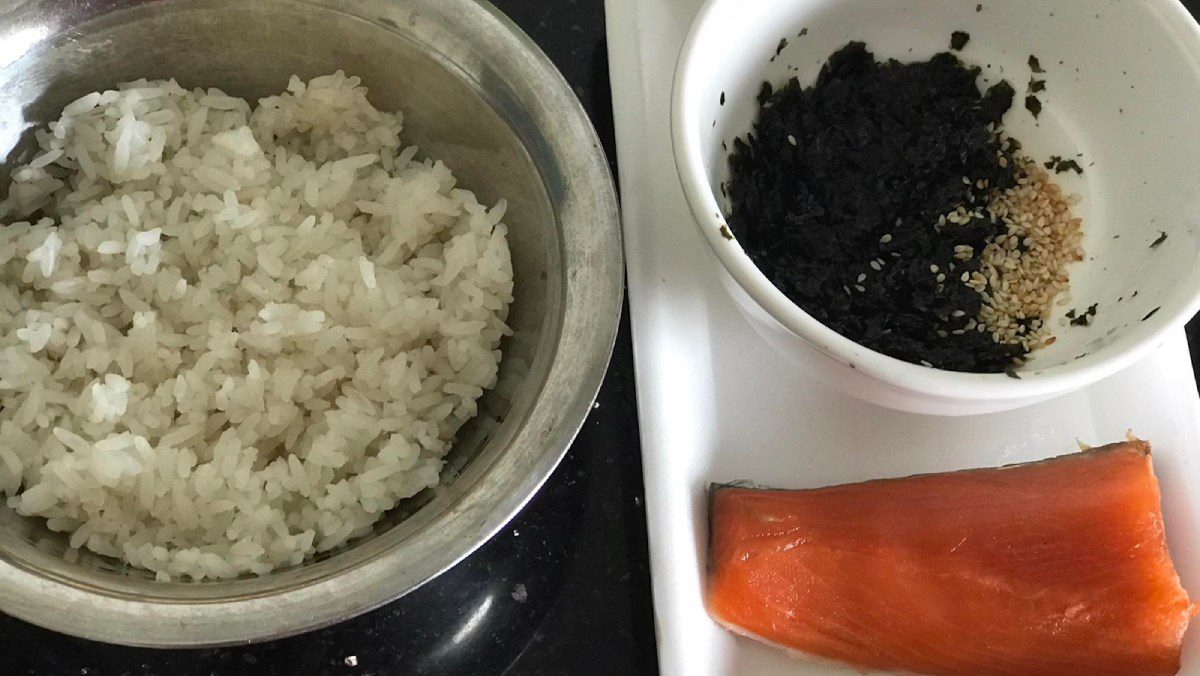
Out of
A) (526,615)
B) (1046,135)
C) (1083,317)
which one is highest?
(1046,135)

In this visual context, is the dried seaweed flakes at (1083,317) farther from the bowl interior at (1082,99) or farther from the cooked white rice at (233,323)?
the cooked white rice at (233,323)

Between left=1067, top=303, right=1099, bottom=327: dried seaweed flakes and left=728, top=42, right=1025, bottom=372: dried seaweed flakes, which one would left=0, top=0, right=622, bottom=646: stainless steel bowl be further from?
left=1067, top=303, right=1099, bottom=327: dried seaweed flakes

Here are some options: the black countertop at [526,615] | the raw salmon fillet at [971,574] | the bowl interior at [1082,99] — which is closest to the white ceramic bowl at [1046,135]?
the bowl interior at [1082,99]

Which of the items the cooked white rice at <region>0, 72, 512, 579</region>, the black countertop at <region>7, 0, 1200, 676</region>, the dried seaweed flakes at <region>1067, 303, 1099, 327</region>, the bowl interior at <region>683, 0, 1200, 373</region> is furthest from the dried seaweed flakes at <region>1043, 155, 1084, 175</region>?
the cooked white rice at <region>0, 72, 512, 579</region>

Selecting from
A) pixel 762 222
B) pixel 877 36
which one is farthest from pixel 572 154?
pixel 877 36

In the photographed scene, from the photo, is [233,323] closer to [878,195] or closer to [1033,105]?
[878,195]

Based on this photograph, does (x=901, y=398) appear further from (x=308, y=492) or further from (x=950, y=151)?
(x=308, y=492)

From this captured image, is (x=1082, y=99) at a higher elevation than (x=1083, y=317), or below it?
higher

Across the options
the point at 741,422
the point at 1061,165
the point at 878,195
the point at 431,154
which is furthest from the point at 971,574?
the point at 431,154
